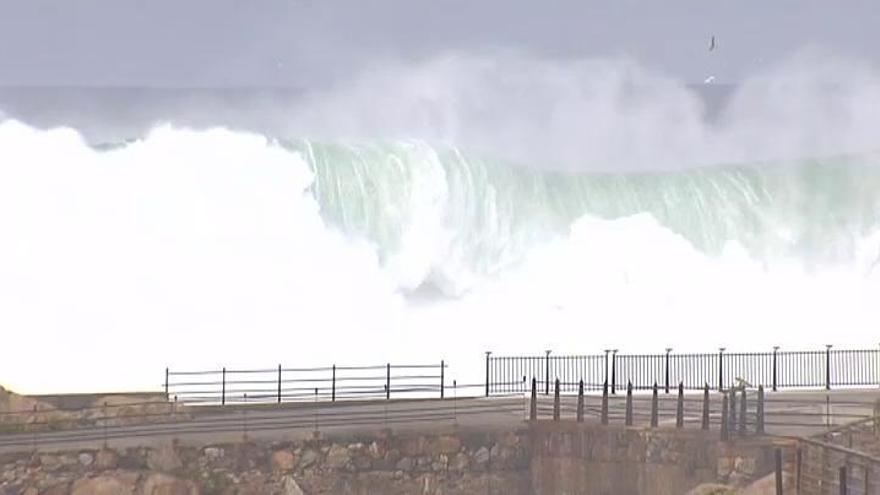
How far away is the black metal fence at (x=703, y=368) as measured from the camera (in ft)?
90.7

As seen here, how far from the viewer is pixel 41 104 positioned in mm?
58375

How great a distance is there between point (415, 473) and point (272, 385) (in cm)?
502

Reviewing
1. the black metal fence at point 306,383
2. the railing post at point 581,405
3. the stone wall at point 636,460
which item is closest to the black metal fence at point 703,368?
the black metal fence at point 306,383

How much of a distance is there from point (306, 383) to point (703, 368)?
19.5 feet

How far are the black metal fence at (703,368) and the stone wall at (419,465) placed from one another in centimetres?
430

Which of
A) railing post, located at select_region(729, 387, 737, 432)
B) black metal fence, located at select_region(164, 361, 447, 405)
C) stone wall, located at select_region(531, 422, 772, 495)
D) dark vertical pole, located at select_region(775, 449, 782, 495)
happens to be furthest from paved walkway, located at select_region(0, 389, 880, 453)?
dark vertical pole, located at select_region(775, 449, 782, 495)

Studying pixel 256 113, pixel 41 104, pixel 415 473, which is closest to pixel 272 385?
pixel 415 473

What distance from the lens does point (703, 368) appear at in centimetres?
2888

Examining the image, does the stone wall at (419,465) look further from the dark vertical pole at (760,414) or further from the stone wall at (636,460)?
the dark vertical pole at (760,414)

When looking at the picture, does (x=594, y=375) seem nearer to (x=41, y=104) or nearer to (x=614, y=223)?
(x=614, y=223)

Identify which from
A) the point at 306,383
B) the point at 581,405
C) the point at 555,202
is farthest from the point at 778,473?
the point at 555,202

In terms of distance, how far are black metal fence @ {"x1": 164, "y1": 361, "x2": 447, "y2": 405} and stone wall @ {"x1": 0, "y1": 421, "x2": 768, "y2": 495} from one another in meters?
2.17

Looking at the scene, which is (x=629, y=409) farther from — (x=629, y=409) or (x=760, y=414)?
(x=760, y=414)

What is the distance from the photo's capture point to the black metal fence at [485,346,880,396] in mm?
27656
